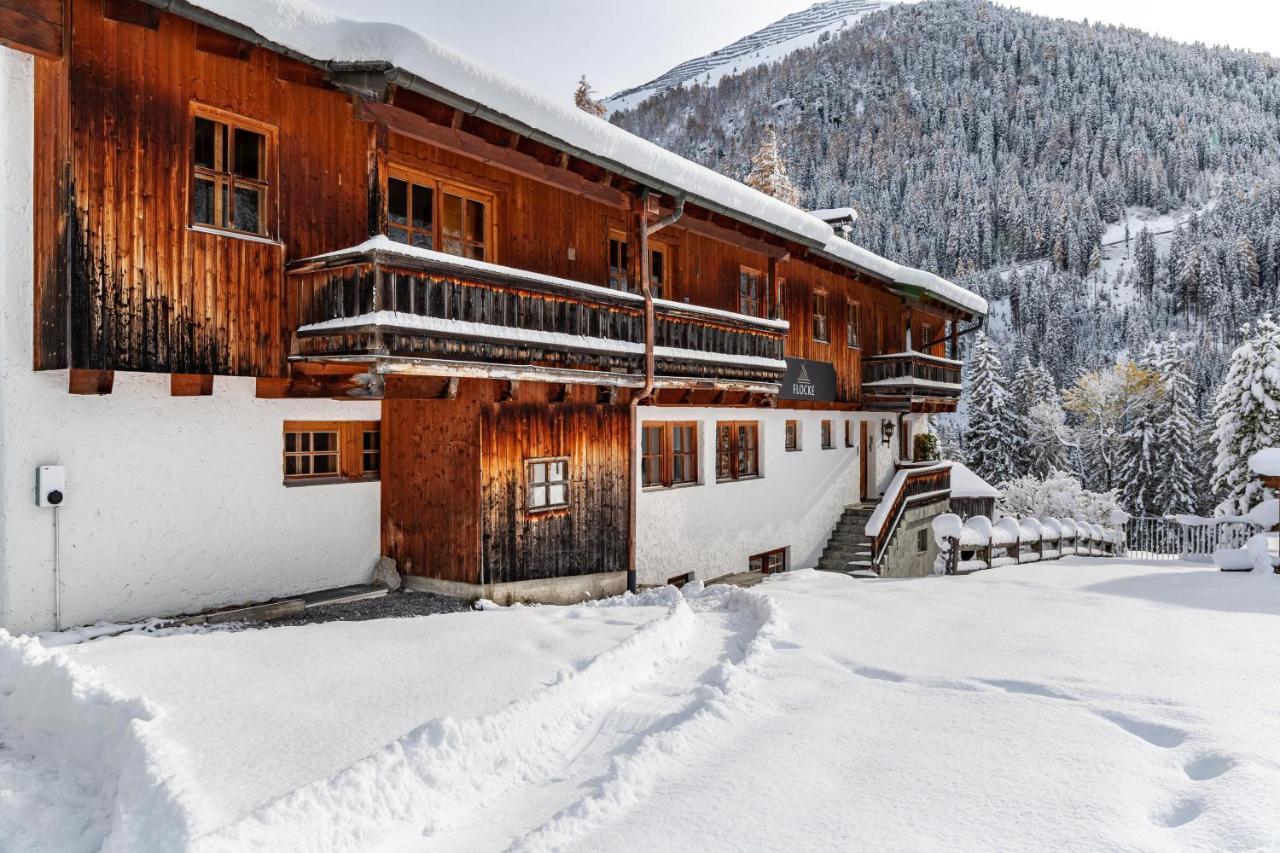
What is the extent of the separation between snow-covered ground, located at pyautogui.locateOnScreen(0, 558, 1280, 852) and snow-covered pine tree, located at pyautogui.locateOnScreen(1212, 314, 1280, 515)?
3062 cm

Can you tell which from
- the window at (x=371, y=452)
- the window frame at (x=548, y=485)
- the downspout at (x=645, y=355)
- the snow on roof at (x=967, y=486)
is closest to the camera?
the window at (x=371, y=452)

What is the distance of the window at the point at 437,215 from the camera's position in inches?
399

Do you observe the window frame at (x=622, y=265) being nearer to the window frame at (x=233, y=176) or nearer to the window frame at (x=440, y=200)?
the window frame at (x=440, y=200)

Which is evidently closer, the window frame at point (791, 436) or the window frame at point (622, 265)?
the window frame at point (622, 265)

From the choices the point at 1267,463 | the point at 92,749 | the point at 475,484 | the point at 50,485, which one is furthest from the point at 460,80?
the point at 1267,463

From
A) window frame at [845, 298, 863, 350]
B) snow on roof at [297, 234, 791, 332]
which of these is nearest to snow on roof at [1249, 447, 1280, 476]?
snow on roof at [297, 234, 791, 332]

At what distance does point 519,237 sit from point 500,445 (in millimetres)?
3292

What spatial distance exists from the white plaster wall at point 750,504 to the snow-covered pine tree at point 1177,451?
3502 centimetres

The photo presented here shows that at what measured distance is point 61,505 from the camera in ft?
25.1

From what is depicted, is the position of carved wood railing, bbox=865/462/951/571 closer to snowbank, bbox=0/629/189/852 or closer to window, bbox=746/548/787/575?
window, bbox=746/548/787/575

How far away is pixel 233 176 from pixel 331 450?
375 cm

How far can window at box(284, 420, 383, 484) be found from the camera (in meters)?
10.1

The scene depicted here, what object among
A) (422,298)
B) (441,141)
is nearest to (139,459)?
(422,298)

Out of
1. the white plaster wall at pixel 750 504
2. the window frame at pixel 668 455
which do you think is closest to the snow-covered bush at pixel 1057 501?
the white plaster wall at pixel 750 504
